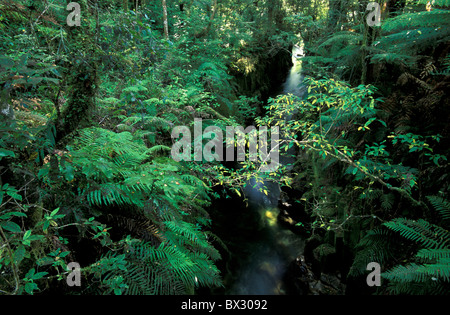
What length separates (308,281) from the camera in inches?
183

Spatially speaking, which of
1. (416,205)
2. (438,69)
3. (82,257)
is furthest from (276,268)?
(438,69)

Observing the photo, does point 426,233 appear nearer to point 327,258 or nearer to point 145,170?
point 327,258

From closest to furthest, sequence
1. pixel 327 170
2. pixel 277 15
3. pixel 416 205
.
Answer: pixel 416 205, pixel 327 170, pixel 277 15

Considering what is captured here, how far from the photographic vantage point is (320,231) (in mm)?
5324

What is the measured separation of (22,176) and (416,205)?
438 cm

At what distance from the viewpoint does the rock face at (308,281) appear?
13.8 feet

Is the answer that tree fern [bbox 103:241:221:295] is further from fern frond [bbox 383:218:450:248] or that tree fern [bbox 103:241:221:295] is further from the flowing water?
fern frond [bbox 383:218:450:248]

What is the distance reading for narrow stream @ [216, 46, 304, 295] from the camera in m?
4.97

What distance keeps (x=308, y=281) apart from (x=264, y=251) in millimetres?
1363

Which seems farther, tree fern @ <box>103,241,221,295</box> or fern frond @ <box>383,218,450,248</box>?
fern frond @ <box>383,218,450,248</box>

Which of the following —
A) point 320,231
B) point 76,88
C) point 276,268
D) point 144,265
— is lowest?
point 276,268

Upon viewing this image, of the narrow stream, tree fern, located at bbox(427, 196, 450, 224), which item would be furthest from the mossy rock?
tree fern, located at bbox(427, 196, 450, 224)
